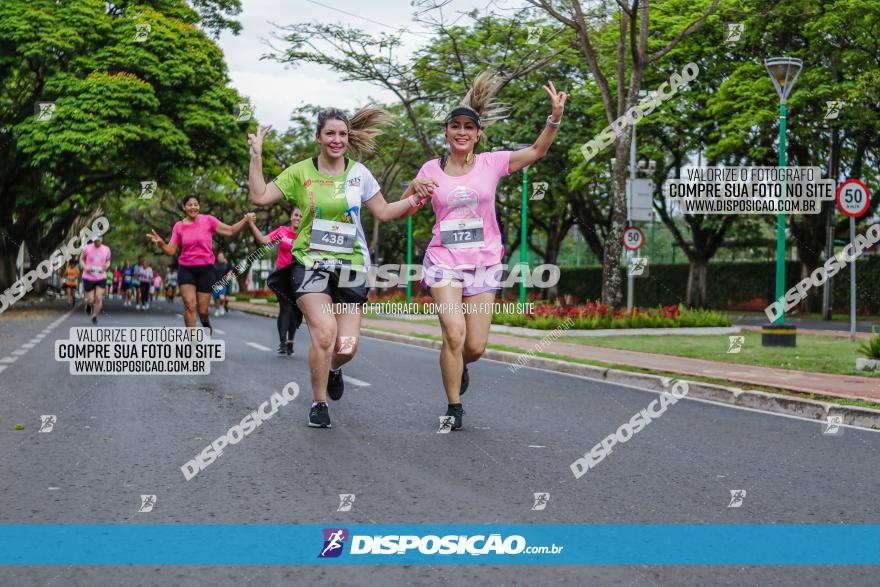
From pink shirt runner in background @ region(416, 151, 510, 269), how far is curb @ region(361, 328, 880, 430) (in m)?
3.51

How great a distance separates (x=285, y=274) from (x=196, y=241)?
191 inches

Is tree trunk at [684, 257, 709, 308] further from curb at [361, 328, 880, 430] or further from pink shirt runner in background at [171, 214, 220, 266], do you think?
pink shirt runner in background at [171, 214, 220, 266]

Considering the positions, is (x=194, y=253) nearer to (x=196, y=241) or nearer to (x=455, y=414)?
(x=196, y=241)

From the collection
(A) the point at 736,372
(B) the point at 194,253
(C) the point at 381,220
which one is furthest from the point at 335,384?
(A) the point at 736,372

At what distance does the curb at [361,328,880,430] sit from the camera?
7.86 m

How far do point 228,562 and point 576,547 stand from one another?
1.42m

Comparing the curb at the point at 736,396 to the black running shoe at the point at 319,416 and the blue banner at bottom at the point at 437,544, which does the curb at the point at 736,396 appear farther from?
the black running shoe at the point at 319,416

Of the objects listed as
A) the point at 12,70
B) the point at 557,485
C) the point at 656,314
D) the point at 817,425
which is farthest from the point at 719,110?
the point at 557,485

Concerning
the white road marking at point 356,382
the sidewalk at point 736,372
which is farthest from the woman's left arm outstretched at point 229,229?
the sidewalk at point 736,372

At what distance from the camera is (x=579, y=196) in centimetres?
3850

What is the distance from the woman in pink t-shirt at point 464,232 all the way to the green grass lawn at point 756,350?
6.17 m

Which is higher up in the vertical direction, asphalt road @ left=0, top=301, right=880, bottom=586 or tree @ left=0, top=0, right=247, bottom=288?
tree @ left=0, top=0, right=247, bottom=288

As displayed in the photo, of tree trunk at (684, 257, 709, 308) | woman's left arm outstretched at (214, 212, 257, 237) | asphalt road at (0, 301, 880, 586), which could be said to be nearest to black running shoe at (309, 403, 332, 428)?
asphalt road at (0, 301, 880, 586)

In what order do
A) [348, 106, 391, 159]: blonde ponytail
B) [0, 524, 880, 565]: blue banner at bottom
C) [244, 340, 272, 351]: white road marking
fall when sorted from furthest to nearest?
[244, 340, 272, 351]: white road marking < [348, 106, 391, 159]: blonde ponytail < [0, 524, 880, 565]: blue banner at bottom
